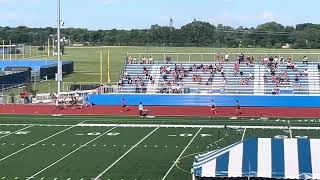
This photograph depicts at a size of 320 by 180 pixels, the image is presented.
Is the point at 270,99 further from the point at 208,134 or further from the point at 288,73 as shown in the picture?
the point at 208,134

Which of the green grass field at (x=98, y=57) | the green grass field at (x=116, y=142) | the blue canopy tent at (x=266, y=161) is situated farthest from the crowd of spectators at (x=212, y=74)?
the blue canopy tent at (x=266, y=161)

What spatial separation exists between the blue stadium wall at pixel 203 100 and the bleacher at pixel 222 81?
1415 mm

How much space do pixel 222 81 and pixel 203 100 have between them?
4.37 m

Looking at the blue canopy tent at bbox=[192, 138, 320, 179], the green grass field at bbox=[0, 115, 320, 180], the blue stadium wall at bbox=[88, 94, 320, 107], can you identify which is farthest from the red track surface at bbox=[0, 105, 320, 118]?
the blue canopy tent at bbox=[192, 138, 320, 179]

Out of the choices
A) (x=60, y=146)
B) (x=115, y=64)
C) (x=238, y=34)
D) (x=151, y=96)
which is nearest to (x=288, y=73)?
(x=151, y=96)

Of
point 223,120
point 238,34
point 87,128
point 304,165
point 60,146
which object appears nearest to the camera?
point 304,165

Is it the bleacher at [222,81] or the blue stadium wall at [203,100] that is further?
the bleacher at [222,81]

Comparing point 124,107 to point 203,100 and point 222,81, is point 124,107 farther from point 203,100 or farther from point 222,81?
point 222,81

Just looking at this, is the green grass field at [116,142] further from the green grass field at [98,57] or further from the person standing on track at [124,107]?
the green grass field at [98,57]

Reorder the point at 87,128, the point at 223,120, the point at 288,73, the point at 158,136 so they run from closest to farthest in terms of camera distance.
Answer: the point at 158,136
the point at 87,128
the point at 223,120
the point at 288,73

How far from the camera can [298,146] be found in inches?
608

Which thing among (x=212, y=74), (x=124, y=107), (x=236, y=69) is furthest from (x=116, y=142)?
(x=236, y=69)

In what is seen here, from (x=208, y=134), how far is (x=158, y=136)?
7.08 ft

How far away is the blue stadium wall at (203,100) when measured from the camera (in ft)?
124
